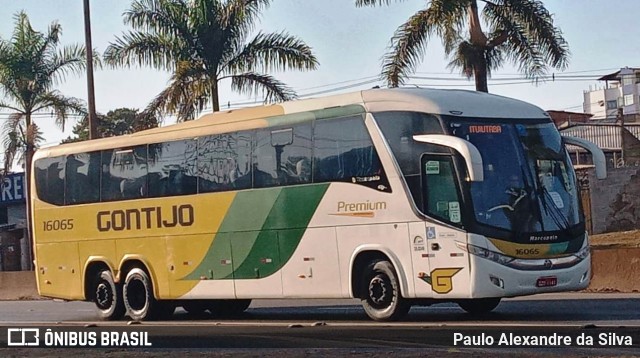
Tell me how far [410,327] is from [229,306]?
6723 millimetres

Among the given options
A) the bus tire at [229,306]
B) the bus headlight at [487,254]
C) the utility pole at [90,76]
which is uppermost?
the utility pole at [90,76]

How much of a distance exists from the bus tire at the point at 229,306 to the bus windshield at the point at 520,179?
676 centimetres

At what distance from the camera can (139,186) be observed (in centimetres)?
2078

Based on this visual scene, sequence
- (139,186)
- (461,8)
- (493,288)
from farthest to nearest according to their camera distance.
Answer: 1. (461,8)
2. (139,186)
3. (493,288)

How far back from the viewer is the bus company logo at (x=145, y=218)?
1994cm

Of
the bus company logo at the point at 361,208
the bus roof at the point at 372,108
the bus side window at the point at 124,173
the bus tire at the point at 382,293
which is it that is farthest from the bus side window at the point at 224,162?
the bus tire at the point at 382,293

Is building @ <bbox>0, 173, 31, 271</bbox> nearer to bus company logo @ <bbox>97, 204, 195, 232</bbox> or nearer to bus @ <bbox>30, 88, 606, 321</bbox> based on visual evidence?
bus company logo @ <bbox>97, 204, 195, 232</bbox>

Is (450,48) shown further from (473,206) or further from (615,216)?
(473,206)

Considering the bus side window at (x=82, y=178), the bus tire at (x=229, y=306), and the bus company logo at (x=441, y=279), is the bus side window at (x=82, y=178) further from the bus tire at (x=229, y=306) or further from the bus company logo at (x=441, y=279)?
the bus company logo at (x=441, y=279)

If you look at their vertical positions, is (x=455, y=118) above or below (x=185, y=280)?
above

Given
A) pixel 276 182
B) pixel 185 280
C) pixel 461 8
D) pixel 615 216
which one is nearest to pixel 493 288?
pixel 276 182

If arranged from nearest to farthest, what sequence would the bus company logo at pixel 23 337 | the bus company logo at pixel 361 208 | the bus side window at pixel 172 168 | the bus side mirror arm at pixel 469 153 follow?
the bus side mirror arm at pixel 469 153
the bus company logo at pixel 23 337
the bus company logo at pixel 361 208
the bus side window at pixel 172 168

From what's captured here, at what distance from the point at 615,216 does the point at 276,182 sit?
14806 millimetres

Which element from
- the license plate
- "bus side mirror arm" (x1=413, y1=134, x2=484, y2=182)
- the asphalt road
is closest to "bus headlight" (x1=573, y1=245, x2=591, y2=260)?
the license plate
